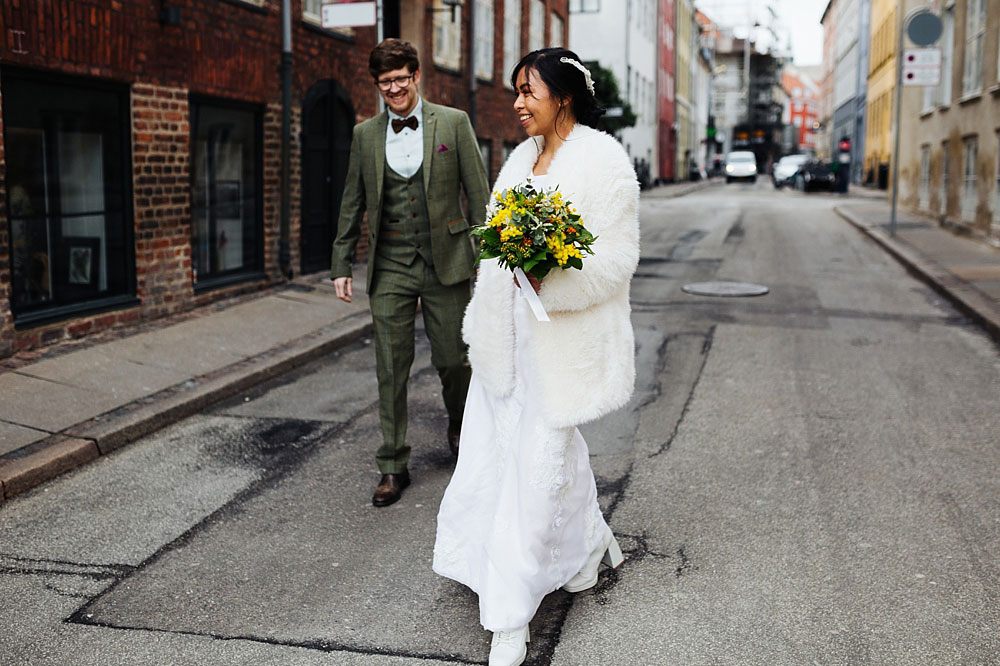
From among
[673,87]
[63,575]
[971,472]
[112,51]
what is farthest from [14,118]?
[673,87]

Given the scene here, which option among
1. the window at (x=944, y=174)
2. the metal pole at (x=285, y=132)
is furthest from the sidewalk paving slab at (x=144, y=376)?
the window at (x=944, y=174)

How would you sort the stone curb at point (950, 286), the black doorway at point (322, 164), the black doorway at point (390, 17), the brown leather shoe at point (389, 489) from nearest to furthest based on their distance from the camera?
the brown leather shoe at point (389, 489) → the stone curb at point (950, 286) → the black doorway at point (322, 164) → the black doorway at point (390, 17)

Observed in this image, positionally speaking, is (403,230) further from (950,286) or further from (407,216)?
(950,286)

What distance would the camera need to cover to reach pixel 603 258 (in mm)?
3262

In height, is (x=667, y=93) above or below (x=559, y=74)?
above

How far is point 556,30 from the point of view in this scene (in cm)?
2498

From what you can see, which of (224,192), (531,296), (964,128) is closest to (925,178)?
(964,128)

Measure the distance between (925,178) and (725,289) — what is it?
47.0ft

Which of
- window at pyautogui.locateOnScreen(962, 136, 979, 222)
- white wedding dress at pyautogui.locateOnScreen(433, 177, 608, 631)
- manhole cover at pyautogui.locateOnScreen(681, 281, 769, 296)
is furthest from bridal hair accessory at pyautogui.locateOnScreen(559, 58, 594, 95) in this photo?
window at pyautogui.locateOnScreen(962, 136, 979, 222)

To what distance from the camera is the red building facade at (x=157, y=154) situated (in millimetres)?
7707

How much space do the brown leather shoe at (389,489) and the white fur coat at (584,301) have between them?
4.84 feet

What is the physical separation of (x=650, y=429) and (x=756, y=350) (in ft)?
8.56

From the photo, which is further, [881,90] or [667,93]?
[667,93]

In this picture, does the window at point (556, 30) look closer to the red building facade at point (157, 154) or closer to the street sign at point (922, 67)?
the street sign at point (922, 67)
